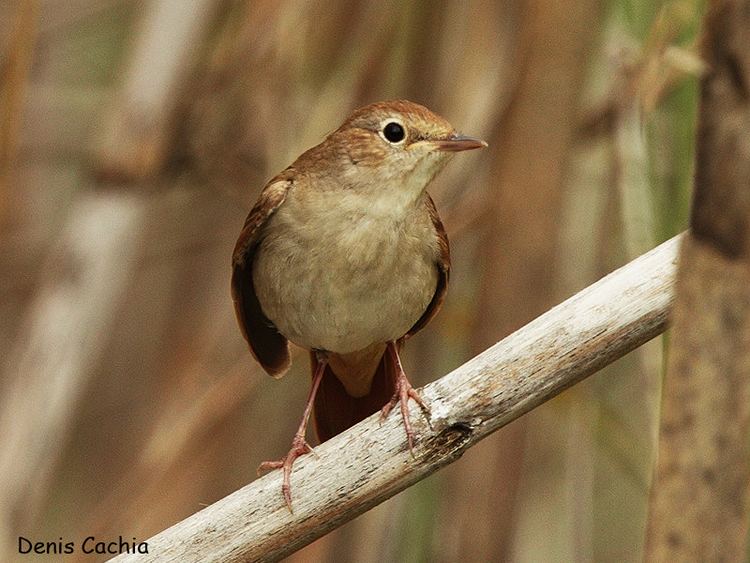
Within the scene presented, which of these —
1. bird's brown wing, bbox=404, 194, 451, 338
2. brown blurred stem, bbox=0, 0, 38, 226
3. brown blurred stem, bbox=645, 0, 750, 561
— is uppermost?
brown blurred stem, bbox=0, 0, 38, 226

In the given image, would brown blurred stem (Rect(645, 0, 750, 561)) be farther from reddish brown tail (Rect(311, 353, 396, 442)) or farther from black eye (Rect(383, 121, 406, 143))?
reddish brown tail (Rect(311, 353, 396, 442))

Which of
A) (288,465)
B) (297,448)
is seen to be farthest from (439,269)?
(288,465)

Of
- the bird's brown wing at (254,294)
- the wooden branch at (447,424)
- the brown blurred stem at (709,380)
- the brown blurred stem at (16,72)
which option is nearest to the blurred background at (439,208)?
the brown blurred stem at (16,72)

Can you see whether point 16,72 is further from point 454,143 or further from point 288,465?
point 288,465

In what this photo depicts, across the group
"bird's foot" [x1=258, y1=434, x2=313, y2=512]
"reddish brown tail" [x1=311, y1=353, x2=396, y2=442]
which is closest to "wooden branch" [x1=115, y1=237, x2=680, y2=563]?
"bird's foot" [x1=258, y1=434, x2=313, y2=512]

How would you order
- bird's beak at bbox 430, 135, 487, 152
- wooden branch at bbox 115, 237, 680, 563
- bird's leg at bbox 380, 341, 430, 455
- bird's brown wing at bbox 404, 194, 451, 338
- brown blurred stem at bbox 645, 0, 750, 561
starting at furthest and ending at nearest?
bird's brown wing at bbox 404, 194, 451, 338 → bird's beak at bbox 430, 135, 487, 152 → bird's leg at bbox 380, 341, 430, 455 → wooden branch at bbox 115, 237, 680, 563 → brown blurred stem at bbox 645, 0, 750, 561

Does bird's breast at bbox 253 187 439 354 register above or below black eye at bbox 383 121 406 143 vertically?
below

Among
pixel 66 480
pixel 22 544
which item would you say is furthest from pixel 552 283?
pixel 66 480

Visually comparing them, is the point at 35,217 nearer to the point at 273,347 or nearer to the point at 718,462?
the point at 273,347

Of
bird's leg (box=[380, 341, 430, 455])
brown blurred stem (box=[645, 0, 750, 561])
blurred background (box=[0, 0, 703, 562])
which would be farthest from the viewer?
blurred background (box=[0, 0, 703, 562])

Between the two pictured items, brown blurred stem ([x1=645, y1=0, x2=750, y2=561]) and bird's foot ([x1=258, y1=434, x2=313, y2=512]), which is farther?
bird's foot ([x1=258, y1=434, x2=313, y2=512])
